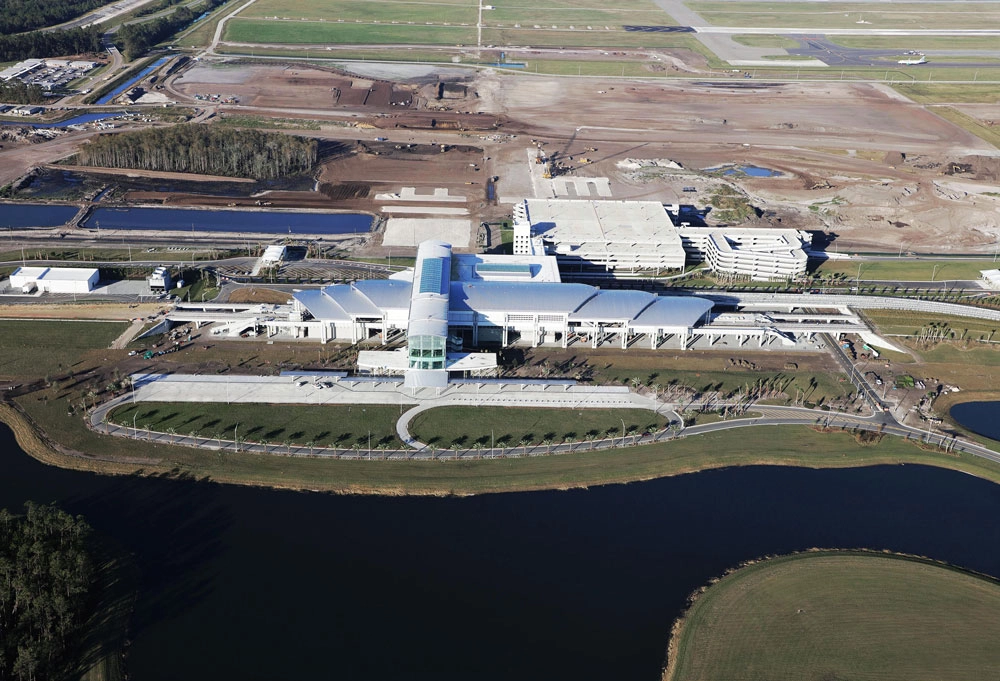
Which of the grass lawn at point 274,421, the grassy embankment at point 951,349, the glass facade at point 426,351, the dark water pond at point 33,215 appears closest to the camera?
the grass lawn at point 274,421

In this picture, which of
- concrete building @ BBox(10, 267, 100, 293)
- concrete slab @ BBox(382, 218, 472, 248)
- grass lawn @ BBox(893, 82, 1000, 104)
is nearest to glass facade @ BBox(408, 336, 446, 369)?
concrete slab @ BBox(382, 218, 472, 248)

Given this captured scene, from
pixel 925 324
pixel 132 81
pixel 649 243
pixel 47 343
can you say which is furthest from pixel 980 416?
pixel 132 81

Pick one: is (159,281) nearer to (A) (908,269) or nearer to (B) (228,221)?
(B) (228,221)

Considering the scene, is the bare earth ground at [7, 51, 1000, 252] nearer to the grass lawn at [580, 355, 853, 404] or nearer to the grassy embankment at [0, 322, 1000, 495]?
the grass lawn at [580, 355, 853, 404]

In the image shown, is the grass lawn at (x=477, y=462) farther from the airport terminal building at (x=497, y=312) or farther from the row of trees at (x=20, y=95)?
the row of trees at (x=20, y=95)

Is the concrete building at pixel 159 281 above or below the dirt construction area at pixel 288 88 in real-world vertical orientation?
below

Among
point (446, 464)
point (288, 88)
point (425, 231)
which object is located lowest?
point (446, 464)

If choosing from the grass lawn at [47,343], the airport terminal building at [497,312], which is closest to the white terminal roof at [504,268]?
the airport terminal building at [497,312]
